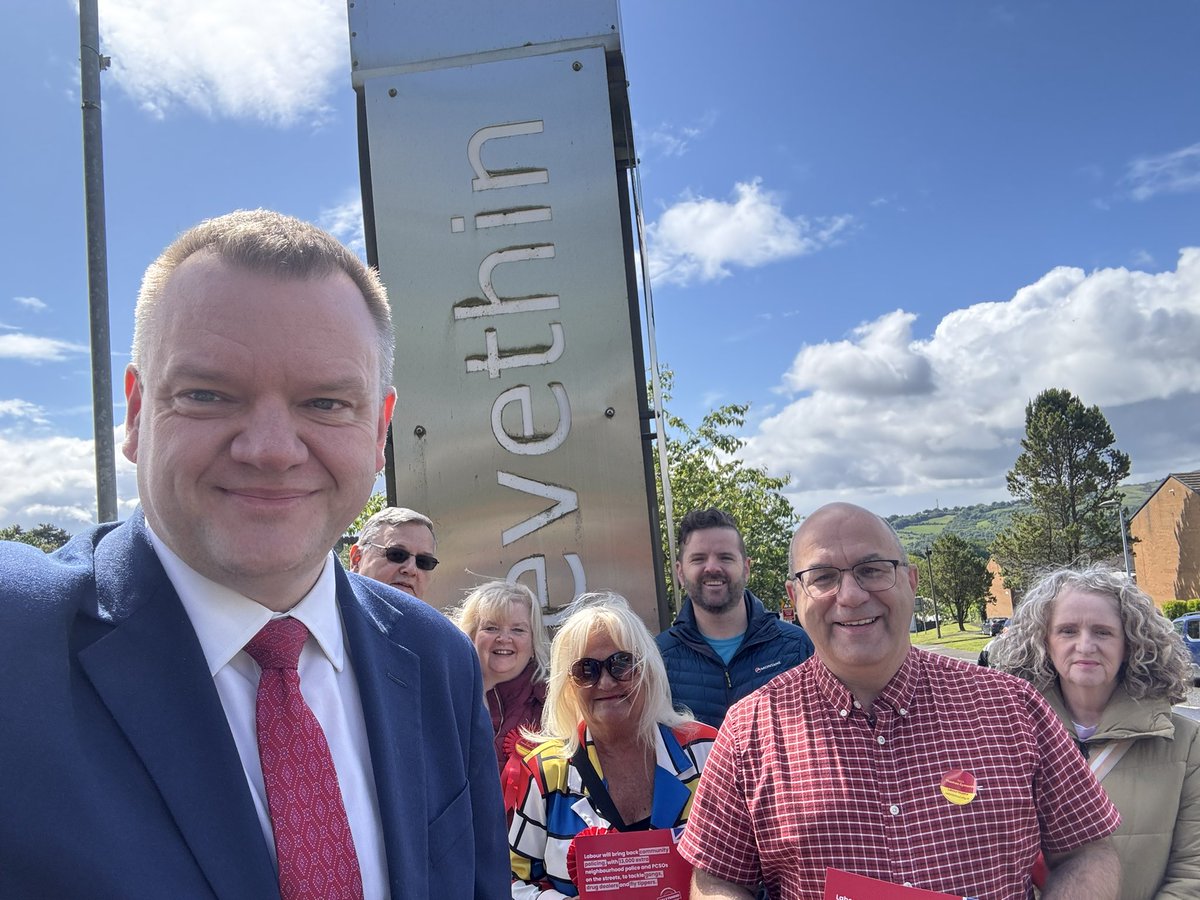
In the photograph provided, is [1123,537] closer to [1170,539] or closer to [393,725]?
[1170,539]

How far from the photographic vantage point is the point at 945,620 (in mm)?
92375

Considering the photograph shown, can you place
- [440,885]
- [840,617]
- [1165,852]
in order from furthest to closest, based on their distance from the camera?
[1165,852], [840,617], [440,885]

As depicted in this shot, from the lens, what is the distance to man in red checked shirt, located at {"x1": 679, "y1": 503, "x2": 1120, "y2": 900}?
7.14 ft

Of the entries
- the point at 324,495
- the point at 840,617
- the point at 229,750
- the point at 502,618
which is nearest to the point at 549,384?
the point at 502,618

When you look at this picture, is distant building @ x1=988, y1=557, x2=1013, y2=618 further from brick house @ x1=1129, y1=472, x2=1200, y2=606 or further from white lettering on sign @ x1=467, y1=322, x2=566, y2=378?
white lettering on sign @ x1=467, y1=322, x2=566, y2=378

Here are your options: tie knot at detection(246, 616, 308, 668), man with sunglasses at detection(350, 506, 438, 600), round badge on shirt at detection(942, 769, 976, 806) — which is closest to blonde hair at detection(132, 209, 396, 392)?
tie knot at detection(246, 616, 308, 668)

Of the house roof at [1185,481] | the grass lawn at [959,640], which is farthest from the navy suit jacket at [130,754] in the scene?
the house roof at [1185,481]

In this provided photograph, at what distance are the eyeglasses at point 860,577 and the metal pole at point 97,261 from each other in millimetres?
3499

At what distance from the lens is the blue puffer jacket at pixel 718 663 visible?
3.99 meters

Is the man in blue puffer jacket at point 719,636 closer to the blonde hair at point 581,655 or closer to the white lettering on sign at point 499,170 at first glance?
the blonde hair at point 581,655

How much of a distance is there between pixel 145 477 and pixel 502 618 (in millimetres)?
2457

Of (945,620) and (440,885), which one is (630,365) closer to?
(440,885)

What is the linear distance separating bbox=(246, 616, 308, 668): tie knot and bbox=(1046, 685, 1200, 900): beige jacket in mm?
2818

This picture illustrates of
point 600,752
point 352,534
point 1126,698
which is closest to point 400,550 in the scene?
point 600,752
